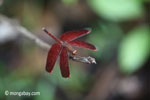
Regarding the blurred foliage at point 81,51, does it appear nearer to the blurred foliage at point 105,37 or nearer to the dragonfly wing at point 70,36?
the blurred foliage at point 105,37

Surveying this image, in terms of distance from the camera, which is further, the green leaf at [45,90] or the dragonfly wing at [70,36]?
the green leaf at [45,90]

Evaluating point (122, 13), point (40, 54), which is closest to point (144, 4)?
point (122, 13)

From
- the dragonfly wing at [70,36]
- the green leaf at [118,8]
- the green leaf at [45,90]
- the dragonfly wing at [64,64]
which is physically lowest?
the green leaf at [45,90]

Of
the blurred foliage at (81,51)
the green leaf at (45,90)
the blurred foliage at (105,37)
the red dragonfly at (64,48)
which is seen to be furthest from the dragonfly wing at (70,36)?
the blurred foliage at (105,37)

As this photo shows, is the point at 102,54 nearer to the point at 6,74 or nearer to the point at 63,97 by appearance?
the point at 63,97

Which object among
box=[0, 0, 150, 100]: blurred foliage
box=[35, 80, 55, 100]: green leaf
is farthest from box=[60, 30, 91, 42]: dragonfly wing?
box=[35, 80, 55, 100]: green leaf

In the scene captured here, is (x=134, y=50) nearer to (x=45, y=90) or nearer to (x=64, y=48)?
(x=45, y=90)

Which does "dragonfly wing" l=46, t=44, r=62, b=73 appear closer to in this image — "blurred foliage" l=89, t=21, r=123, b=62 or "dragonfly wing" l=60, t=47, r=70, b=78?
"dragonfly wing" l=60, t=47, r=70, b=78
